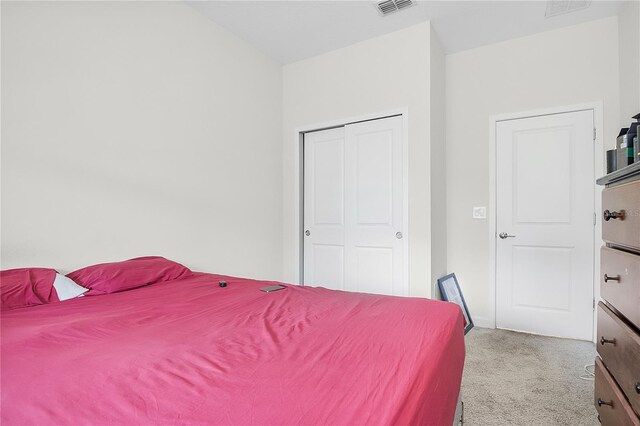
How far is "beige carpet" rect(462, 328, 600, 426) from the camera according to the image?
5.53 ft

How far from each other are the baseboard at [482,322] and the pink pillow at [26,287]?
11.1 feet

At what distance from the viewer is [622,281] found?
4.04 feet

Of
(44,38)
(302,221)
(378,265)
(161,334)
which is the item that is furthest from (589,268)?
(44,38)

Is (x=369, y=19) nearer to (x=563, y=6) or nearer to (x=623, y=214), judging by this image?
(x=563, y=6)

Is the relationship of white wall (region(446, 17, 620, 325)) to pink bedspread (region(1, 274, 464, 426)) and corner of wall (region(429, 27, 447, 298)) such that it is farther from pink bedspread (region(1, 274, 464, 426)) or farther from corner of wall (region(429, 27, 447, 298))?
pink bedspread (region(1, 274, 464, 426))

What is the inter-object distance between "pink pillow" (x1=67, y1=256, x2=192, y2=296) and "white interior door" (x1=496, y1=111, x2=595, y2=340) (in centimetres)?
300

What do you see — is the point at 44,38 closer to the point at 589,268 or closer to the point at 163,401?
the point at 163,401

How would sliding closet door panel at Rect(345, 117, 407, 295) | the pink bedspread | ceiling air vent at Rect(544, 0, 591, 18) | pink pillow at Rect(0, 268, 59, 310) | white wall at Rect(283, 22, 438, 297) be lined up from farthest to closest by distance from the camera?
sliding closet door panel at Rect(345, 117, 407, 295) < white wall at Rect(283, 22, 438, 297) < ceiling air vent at Rect(544, 0, 591, 18) < pink pillow at Rect(0, 268, 59, 310) < the pink bedspread

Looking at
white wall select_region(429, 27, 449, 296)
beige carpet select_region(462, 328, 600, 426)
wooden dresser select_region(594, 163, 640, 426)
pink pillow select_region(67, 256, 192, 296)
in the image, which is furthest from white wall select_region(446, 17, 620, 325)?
pink pillow select_region(67, 256, 192, 296)

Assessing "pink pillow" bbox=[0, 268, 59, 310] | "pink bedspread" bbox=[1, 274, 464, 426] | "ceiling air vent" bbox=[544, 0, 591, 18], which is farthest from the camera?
"ceiling air vent" bbox=[544, 0, 591, 18]

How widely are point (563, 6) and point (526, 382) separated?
2.93 metres

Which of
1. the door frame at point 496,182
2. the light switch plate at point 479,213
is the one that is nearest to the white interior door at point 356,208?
the light switch plate at point 479,213

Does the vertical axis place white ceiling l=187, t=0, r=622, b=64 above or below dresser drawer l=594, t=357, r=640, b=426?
above

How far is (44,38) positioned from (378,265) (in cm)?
296
